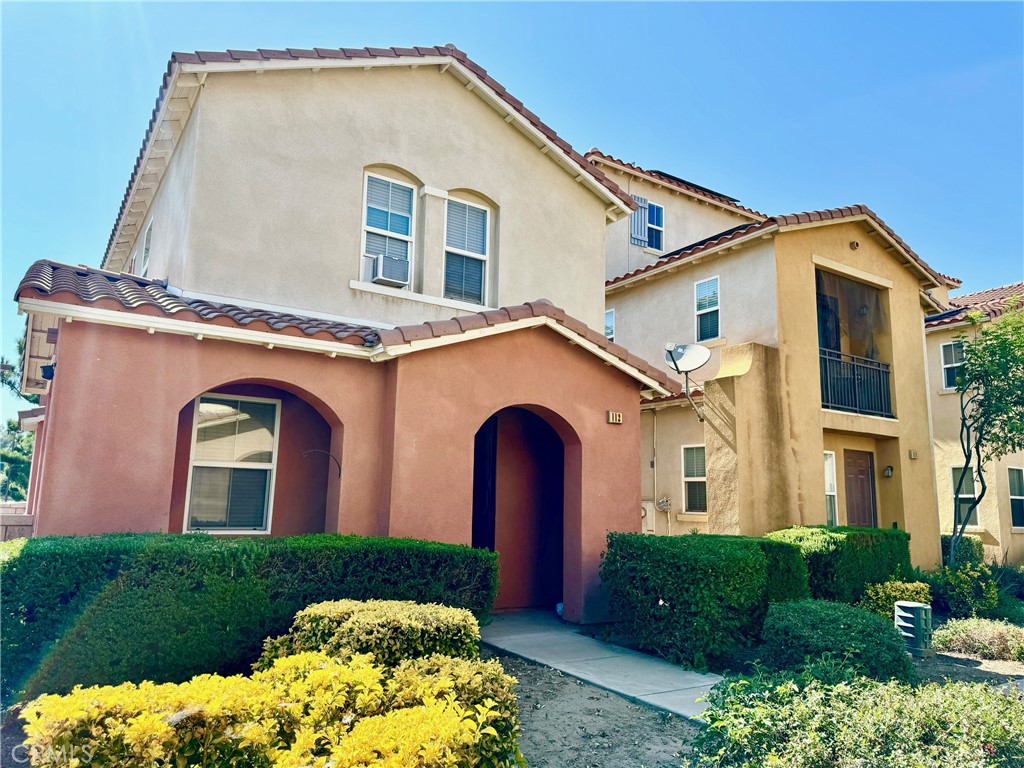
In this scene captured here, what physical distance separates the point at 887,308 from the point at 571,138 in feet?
27.9

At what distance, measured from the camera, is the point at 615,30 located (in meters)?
11.2

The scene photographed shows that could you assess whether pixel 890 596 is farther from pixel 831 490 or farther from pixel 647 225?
pixel 647 225

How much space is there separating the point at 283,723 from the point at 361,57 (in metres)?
10.5

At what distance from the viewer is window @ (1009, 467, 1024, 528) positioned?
20.1 m

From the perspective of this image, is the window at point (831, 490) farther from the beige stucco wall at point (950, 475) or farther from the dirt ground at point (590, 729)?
the dirt ground at point (590, 729)

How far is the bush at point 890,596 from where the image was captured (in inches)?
487

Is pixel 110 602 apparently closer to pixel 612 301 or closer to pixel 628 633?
pixel 628 633

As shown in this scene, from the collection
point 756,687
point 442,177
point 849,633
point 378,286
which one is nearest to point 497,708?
point 756,687

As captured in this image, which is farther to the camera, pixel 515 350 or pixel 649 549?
pixel 515 350

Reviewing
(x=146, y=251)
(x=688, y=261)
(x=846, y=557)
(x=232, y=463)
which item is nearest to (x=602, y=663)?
(x=232, y=463)

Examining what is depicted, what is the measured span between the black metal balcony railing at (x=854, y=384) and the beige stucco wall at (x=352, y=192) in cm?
534

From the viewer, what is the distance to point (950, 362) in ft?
66.8

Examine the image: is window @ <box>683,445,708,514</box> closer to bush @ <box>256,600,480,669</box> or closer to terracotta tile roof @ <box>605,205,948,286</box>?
terracotta tile roof @ <box>605,205,948,286</box>

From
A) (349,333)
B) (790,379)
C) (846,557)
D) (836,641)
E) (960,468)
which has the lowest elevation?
(836,641)
